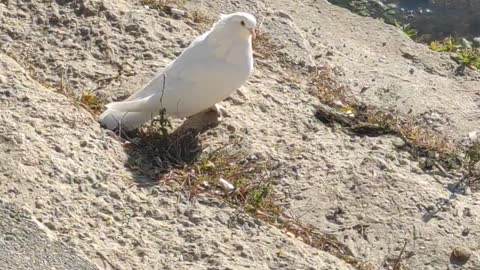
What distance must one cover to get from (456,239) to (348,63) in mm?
2024

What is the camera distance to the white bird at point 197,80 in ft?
17.7

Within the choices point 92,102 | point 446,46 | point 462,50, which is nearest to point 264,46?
point 92,102

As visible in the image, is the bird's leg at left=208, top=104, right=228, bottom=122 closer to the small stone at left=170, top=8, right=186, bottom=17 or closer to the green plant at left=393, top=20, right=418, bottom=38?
the small stone at left=170, top=8, right=186, bottom=17

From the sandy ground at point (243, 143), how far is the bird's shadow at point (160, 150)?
0.05 meters

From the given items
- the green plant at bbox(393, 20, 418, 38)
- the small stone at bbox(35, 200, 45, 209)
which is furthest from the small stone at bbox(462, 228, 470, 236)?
the green plant at bbox(393, 20, 418, 38)

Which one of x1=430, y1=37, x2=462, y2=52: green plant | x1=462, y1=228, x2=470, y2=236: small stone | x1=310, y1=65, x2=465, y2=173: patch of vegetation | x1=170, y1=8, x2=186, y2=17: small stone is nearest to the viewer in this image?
x1=462, y1=228, x2=470, y2=236: small stone

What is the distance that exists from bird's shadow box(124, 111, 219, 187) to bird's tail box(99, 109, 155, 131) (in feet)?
0.16

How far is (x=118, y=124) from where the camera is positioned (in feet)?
17.5

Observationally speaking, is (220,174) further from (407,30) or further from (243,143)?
(407,30)

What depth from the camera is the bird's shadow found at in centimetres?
505

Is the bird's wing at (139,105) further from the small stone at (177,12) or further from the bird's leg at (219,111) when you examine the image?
the small stone at (177,12)

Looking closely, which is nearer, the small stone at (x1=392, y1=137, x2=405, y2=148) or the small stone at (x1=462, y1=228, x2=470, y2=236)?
the small stone at (x1=462, y1=228, x2=470, y2=236)

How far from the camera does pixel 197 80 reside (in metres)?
5.45

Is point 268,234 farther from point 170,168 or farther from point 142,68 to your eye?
point 142,68
